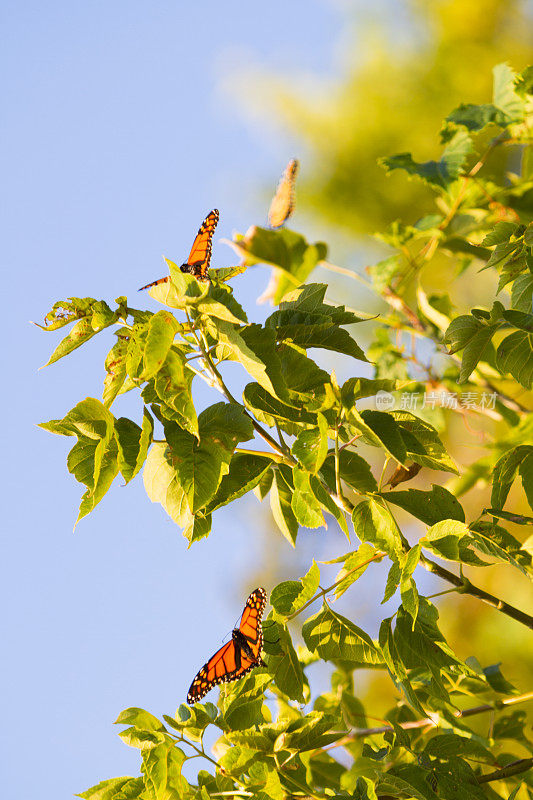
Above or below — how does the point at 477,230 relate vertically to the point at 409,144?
below

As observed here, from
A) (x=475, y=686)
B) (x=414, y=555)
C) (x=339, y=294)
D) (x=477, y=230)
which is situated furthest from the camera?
(x=339, y=294)

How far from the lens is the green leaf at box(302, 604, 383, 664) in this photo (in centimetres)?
59

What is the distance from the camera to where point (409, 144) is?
3.83 meters

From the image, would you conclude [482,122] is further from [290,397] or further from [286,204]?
[290,397]

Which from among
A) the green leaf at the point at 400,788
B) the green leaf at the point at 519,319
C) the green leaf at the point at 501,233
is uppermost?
the green leaf at the point at 501,233

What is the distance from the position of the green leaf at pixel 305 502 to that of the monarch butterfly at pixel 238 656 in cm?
15

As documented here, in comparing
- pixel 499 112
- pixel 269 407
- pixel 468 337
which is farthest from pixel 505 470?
pixel 499 112

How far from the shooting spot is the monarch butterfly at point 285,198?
4.03ft

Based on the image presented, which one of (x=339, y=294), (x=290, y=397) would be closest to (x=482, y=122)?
(x=290, y=397)

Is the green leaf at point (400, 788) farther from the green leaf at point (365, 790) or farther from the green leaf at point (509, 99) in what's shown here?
the green leaf at point (509, 99)

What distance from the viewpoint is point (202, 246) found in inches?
27.3

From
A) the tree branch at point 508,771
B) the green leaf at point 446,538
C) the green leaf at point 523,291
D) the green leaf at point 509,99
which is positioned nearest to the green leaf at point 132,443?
the green leaf at point 446,538

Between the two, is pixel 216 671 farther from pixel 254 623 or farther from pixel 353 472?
pixel 353 472

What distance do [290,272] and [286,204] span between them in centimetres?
14
